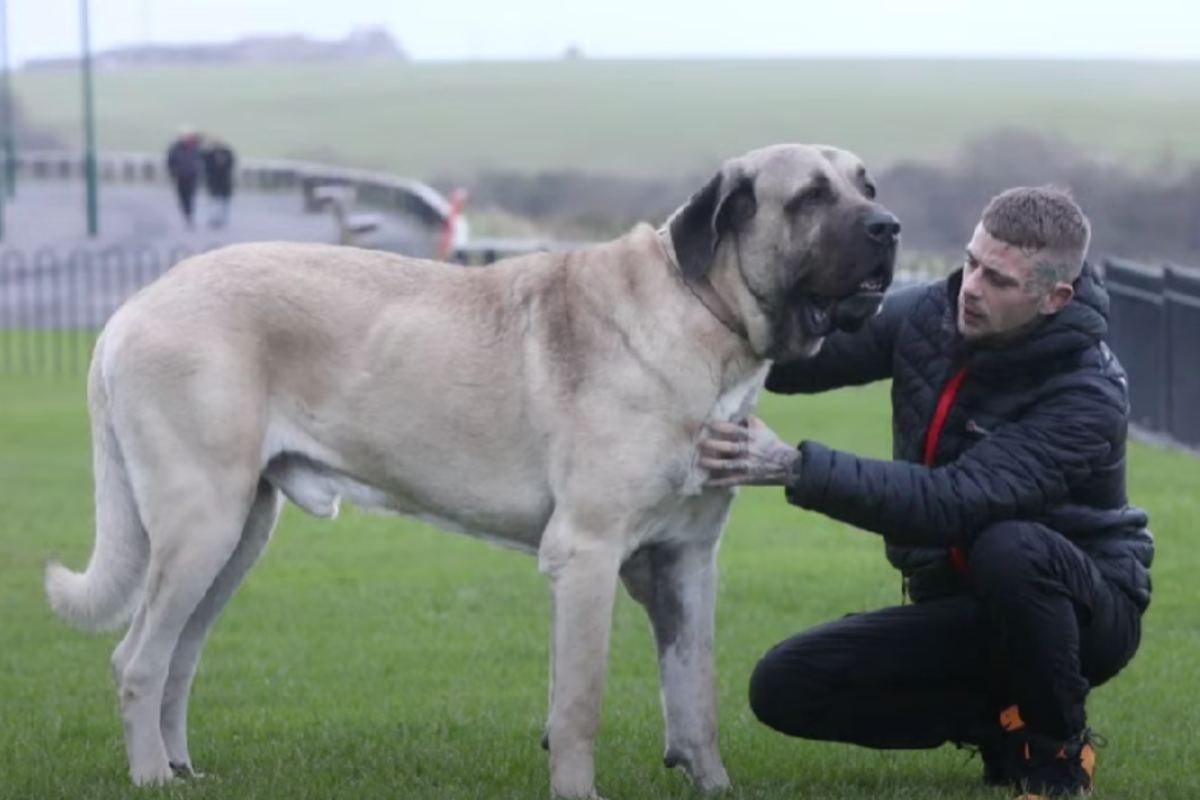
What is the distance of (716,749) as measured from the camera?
22.1 feet

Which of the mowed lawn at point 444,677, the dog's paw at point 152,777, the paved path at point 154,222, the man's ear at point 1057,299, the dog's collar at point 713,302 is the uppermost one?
the man's ear at point 1057,299

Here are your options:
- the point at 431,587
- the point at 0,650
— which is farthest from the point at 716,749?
the point at 431,587

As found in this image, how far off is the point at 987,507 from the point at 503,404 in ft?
4.37

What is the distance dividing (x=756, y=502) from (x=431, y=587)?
394cm

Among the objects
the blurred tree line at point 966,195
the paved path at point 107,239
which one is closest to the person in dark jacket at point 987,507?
the paved path at point 107,239

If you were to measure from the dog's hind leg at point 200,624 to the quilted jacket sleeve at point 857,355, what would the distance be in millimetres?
1528

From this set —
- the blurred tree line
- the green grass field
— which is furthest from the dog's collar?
the green grass field

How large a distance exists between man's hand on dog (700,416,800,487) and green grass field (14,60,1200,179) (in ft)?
155

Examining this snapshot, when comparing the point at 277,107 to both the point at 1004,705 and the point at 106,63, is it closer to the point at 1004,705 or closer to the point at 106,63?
the point at 106,63

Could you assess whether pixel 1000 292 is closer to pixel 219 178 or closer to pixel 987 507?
pixel 987 507

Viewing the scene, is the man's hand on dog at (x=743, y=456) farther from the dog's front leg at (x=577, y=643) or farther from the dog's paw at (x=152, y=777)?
the dog's paw at (x=152, y=777)

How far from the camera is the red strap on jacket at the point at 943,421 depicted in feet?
21.2

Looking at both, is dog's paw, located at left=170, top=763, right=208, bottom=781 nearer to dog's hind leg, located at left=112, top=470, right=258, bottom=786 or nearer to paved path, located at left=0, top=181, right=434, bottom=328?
dog's hind leg, located at left=112, top=470, right=258, bottom=786

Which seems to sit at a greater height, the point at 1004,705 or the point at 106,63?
the point at 1004,705
